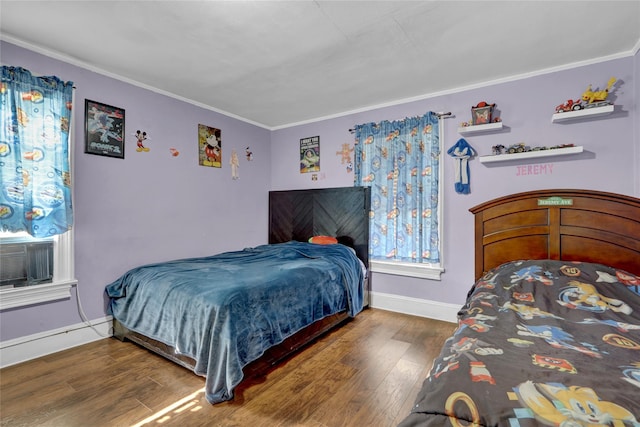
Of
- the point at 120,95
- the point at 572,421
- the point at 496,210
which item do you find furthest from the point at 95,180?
the point at 496,210

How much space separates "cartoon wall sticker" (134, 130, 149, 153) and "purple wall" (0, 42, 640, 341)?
0.15ft

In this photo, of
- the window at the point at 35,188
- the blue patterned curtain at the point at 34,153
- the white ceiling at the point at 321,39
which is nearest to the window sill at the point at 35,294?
the window at the point at 35,188

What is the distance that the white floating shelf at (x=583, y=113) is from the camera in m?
2.29

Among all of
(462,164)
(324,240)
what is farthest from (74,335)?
(462,164)

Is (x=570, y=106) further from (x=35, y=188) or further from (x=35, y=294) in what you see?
(x=35, y=294)

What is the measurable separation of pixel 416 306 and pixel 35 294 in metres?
3.46

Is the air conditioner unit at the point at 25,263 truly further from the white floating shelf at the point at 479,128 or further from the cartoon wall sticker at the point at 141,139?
the white floating shelf at the point at 479,128

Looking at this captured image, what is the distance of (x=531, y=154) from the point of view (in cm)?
258

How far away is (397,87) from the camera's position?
302 cm

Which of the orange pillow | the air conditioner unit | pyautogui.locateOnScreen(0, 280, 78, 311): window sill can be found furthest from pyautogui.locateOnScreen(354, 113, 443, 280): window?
the air conditioner unit

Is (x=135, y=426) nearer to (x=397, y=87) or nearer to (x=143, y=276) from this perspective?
(x=143, y=276)

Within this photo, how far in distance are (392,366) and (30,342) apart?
279 cm

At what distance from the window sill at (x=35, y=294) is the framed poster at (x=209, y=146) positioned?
5.73ft

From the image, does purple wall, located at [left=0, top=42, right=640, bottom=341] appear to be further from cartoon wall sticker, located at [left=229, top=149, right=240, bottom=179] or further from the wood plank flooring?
the wood plank flooring
